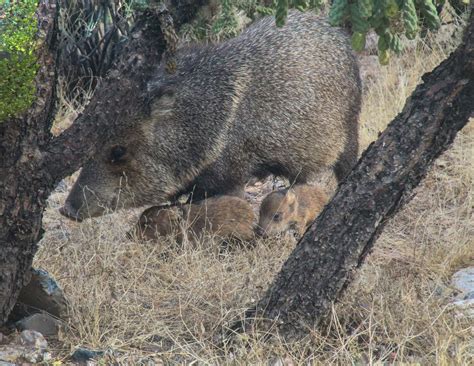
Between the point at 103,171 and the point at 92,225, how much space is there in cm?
34

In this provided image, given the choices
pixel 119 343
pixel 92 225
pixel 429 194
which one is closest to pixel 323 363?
pixel 119 343

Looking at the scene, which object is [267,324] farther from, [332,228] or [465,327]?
[465,327]

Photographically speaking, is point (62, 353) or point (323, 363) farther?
point (62, 353)

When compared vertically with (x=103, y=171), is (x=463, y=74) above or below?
above

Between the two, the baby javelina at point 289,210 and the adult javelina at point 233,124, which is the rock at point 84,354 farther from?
the baby javelina at point 289,210

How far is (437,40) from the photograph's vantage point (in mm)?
8094

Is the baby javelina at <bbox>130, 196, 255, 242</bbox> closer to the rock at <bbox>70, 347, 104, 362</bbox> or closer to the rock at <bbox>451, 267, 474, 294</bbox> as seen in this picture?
the rock at <bbox>451, 267, 474, 294</bbox>

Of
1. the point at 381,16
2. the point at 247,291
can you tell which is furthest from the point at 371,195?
the point at 247,291

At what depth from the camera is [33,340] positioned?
374 cm

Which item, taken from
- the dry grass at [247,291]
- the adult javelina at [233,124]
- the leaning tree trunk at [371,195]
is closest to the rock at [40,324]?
the dry grass at [247,291]

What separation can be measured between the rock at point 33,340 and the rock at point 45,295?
24 cm

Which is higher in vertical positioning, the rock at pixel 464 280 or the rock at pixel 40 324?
the rock at pixel 40 324

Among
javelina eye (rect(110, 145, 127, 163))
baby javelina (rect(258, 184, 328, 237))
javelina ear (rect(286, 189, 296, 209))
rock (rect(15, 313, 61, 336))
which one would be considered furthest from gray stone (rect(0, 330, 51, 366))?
javelina ear (rect(286, 189, 296, 209))

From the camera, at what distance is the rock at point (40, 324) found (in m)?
3.89
